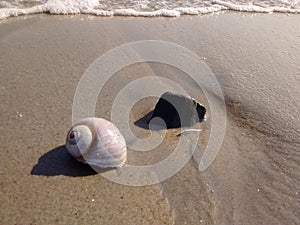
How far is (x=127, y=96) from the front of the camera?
369 centimetres

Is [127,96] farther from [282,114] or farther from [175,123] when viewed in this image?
[282,114]

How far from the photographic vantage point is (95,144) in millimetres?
2668

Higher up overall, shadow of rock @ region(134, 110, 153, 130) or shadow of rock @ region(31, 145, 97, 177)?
shadow of rock @ region(31, 145, 97, 177)

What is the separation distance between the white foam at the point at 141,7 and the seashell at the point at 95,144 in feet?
11.8

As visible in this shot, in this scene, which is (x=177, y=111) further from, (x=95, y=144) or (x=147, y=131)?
(x=95, y=144)

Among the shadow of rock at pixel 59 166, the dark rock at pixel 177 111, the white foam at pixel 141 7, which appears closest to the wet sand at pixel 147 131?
the shadow of rock at pixel 59 166

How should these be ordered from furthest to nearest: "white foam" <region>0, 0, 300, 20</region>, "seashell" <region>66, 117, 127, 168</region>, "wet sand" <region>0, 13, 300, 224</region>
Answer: "white foam" <region>0, 0, 300, 20</region>, "seashell" <region>66, 117, 127, 168</region>, "wet sand" <region>0, 13, 300, 224</region>

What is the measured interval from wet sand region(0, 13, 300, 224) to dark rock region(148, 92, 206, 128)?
12 centimetres

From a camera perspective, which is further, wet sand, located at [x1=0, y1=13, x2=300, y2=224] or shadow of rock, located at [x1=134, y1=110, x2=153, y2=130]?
shadow of rock, located at [x1=134, y1=110, x2=153, y2=130]

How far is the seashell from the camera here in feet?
8.73

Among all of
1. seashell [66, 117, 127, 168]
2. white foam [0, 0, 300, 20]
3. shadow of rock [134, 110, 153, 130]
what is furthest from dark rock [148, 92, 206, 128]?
white foam [0, 0, 300, 20]

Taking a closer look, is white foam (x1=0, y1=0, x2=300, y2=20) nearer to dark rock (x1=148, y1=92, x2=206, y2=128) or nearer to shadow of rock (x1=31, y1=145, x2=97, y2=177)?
dark rock (x1=148, y1=92, x2=206, y2=128)

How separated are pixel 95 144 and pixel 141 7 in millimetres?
4207

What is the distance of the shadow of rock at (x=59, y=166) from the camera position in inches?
106
